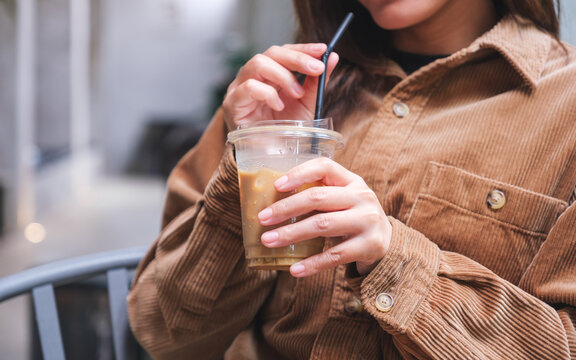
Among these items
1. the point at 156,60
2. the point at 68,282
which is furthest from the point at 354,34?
the point at 156,60

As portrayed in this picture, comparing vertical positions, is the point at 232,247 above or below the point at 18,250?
above

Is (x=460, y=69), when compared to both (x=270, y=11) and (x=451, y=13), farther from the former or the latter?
(x=270, y=11)

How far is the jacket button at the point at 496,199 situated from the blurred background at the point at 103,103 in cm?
348

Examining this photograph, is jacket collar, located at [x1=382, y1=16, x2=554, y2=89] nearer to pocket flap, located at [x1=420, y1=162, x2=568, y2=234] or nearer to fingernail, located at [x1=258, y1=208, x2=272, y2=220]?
pocket flap, located at [x1=420, y1=162, x2=568, y2=234]

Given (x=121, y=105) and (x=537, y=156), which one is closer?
(x=537, y=156)

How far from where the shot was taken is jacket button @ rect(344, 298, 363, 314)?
0.94 m

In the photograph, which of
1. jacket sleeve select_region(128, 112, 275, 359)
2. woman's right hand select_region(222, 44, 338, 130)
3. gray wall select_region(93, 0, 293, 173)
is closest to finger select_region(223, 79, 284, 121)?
woman's right hand select_region(222, 44, 338, 130)

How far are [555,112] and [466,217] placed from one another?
9.0 inches

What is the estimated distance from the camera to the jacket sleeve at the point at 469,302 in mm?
770

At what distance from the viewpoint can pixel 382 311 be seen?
0.77 meters

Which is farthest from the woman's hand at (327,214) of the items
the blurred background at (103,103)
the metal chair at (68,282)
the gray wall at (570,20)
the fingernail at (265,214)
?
the blurred background at (103,103)

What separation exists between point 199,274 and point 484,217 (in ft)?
1.67

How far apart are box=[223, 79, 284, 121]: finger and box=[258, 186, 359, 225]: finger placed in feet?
0.82

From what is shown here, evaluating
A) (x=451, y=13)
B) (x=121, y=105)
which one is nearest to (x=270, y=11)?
(x=121, y=105)
